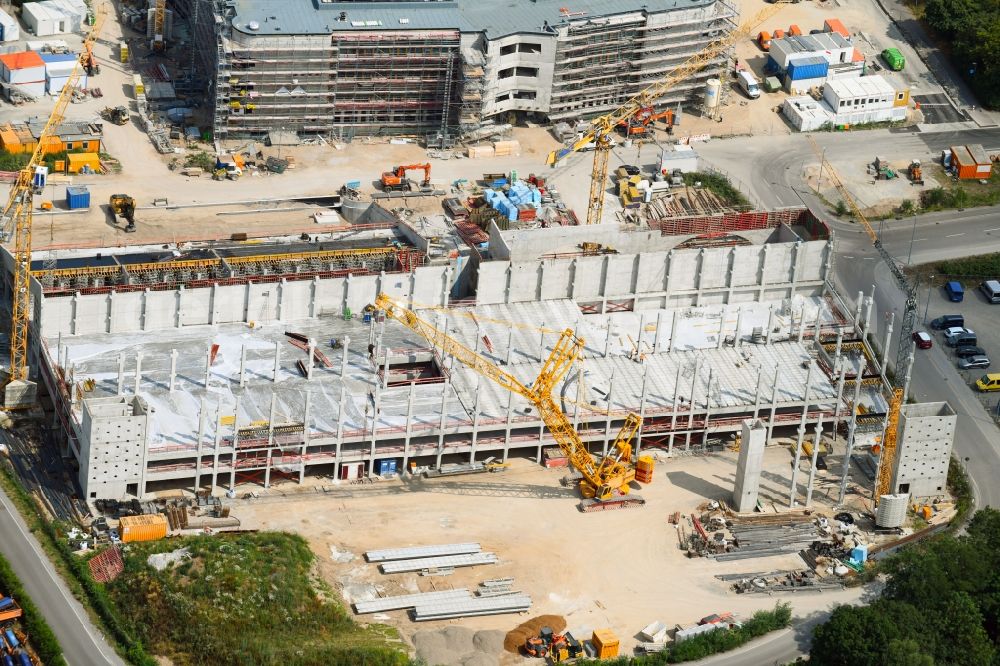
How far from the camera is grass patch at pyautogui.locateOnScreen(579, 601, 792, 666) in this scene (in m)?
163

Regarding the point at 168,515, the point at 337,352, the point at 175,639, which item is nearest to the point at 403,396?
the point at 337,352

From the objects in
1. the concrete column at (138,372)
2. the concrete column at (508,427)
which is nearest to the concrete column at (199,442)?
the concrete column at (138,372)


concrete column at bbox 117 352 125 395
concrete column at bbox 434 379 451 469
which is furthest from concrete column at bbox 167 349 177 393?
concrete column at bbox 434 379 451 469

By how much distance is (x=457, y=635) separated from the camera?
16350 centimetres

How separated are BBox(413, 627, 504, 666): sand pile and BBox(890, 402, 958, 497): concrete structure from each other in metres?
39.0

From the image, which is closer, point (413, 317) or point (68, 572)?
point (68, 572)

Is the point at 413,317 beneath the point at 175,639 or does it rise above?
above

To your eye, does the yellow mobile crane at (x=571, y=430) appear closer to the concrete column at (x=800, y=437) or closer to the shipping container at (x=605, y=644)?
the concrete column at (x=800, y=437)

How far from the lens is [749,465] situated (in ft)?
592

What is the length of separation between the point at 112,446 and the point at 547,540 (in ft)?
110

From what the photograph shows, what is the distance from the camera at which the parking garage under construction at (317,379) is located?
179m

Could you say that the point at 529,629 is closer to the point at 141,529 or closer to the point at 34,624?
the point at 141,529

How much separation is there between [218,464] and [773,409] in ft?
152

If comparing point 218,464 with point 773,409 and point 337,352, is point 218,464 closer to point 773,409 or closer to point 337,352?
point 337,352
